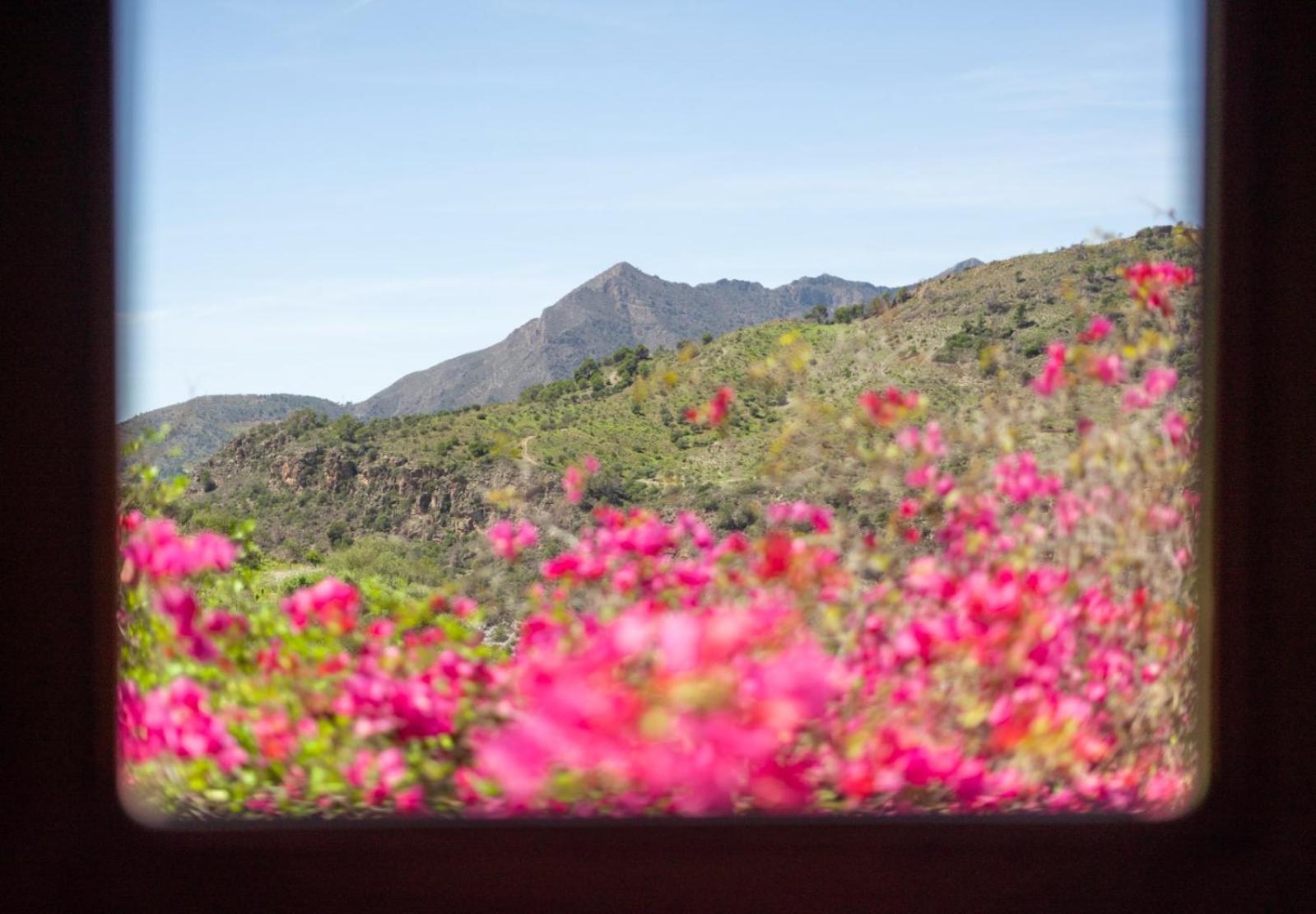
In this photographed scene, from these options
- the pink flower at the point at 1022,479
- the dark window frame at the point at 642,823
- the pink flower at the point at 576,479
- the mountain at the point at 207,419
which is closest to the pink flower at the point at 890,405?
the pink flower at the point at 1022,479

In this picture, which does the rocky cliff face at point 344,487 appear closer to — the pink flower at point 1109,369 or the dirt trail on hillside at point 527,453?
the dirt trail on hillside at point 527,453

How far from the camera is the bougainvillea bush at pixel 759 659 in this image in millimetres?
1579

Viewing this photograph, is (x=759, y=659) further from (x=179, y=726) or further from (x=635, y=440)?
(x=635, y=440)

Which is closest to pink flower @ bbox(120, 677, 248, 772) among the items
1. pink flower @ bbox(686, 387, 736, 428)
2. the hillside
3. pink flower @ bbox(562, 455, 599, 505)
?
the hillside

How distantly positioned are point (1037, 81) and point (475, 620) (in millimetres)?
2026

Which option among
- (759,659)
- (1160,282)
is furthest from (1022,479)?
(759,659)

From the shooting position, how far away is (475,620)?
2.17 m

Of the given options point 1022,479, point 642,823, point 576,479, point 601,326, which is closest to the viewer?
point 642,823

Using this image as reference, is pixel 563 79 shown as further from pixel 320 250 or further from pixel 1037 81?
pixel 1037 81

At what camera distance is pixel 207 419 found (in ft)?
7.71

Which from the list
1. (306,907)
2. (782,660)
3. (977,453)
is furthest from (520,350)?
(306,907)

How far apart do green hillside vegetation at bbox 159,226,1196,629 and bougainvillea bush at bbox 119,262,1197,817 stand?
264 millimetres

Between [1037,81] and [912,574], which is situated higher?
[1037,81]

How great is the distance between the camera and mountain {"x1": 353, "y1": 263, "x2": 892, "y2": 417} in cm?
266
